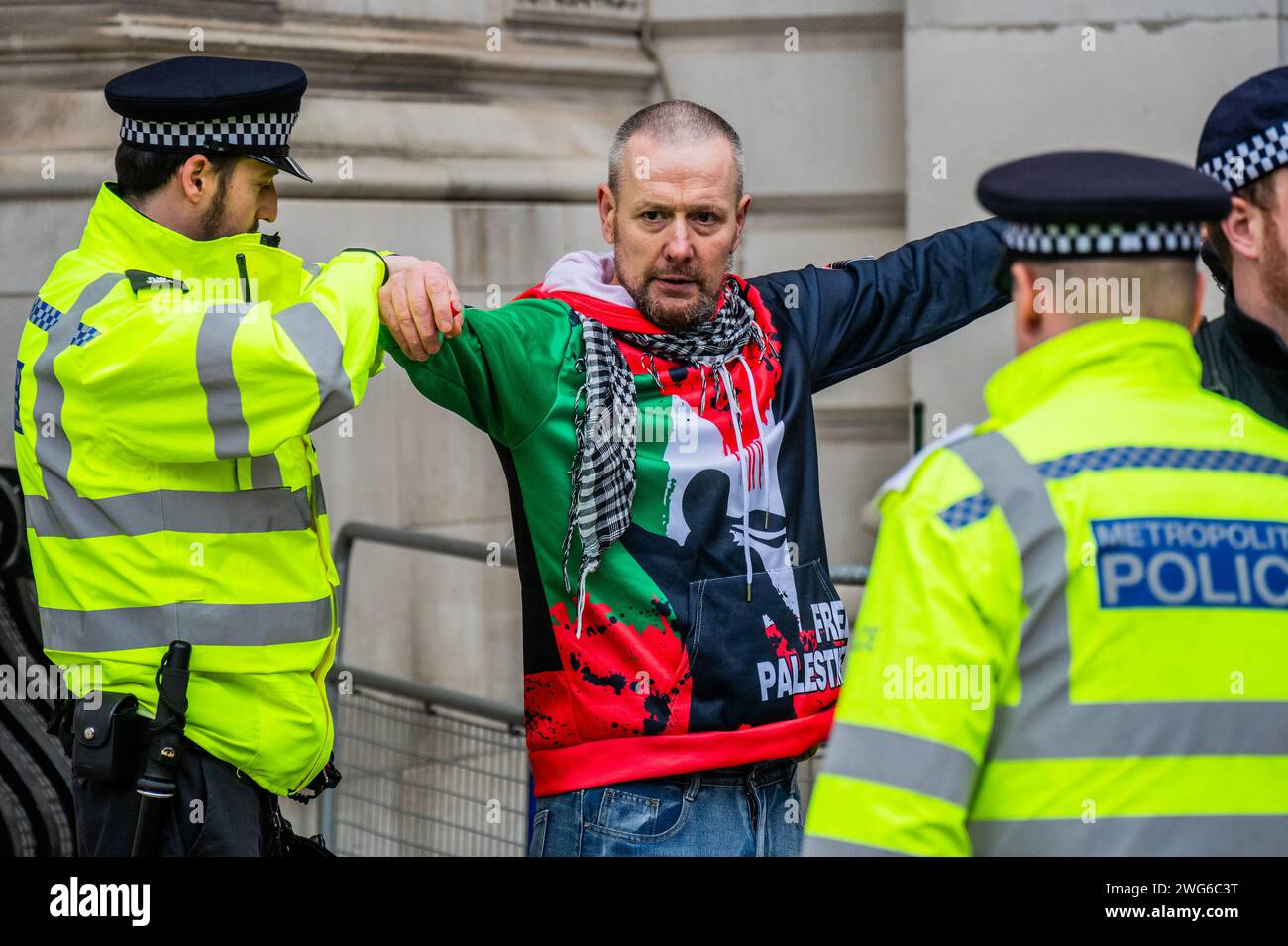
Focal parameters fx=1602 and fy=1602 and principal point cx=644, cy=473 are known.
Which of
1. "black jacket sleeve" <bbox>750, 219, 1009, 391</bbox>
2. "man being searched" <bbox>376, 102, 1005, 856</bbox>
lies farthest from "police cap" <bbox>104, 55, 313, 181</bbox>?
"black jacket sleeve" <bbox>750, 219, 1009, 391</bbox>

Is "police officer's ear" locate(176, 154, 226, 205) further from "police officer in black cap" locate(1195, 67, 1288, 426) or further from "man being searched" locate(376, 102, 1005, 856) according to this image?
"police officer in black cap" locate(1195, 67, 1288, 426)

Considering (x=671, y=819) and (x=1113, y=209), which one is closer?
(x=1113, y=209)

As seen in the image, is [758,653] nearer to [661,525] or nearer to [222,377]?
[661,525]

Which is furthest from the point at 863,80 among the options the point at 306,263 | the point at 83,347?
the point at 83,347

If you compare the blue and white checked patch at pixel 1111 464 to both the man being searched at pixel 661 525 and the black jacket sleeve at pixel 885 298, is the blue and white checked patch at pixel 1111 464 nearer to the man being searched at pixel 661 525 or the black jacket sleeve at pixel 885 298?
the man being searched at pixel 661 525

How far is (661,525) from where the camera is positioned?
3.11 m

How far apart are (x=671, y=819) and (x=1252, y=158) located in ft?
5.26

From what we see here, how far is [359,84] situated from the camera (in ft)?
20.2

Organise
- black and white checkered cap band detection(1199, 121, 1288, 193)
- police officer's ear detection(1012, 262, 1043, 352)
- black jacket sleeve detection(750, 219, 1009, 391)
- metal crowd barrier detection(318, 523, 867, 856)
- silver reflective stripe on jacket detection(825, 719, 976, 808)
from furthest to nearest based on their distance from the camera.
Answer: metal crowd barrier detection(318, 523, 867, 856) → black jacket sleeve detection(750, 219, 1009, 391) → black and white checkered cap band detection(1199, 121, 1288, 193) → police officer's ear detection(1012, 262, 1043, 352) → silver reflective stripe on jacket detection(825, 719, 976, 808)

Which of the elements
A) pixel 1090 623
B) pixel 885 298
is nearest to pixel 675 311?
pixel 885 298

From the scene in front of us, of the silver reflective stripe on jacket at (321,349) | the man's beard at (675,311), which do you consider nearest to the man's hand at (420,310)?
the silver reflective stripe on jacket at (321,349)

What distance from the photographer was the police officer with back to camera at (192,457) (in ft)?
9.93

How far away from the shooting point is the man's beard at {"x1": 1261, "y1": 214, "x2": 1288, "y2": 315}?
112 inches

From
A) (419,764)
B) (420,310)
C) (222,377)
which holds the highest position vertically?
Answer: (420,310)
